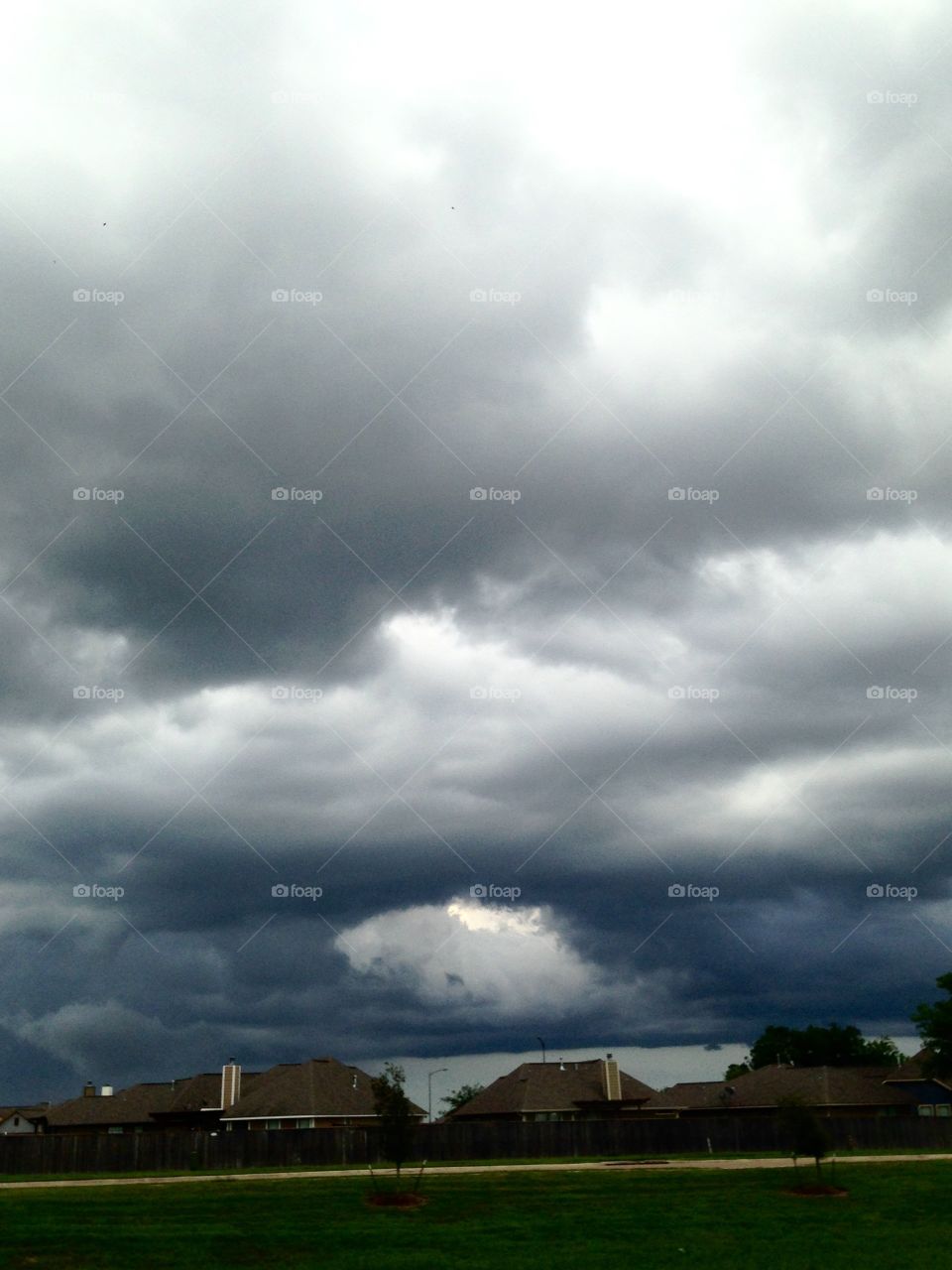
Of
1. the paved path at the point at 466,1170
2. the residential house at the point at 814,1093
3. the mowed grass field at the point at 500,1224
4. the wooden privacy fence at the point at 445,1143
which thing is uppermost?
the residential house at the point at 814,1093

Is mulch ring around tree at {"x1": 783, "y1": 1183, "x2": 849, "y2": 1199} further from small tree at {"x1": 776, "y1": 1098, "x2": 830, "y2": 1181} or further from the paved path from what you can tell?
the paved path

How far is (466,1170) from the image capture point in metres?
52.7

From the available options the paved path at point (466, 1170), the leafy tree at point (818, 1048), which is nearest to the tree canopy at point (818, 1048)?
the leafy tree at point (818, 1048)

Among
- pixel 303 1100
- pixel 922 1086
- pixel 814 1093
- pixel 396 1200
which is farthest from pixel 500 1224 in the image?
pixel 922 1086

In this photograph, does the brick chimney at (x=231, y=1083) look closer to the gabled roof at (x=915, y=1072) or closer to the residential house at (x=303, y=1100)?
the residential house at (x=303, y=1100)

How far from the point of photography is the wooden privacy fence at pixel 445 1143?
60031mm

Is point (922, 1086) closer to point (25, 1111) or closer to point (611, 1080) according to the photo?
point (611, 1080)

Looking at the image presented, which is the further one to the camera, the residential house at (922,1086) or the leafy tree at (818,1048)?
the leafy tree at (818,1048)

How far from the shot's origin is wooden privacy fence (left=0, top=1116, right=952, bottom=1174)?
60031 millimetres

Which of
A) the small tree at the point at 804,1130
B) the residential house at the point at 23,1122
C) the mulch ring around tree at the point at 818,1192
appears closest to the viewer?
the mulch ring around tree at the point at 818,1192

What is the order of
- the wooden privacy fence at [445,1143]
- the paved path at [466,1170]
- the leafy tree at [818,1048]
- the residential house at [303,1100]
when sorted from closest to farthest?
1. the paved path at [466,1170]
2. the wooden privacy fence at [445,1143]
3. the residential house at [303,1100]
4. the leafy tree at [818,1048]

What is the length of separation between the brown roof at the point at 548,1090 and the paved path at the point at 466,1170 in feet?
89.6

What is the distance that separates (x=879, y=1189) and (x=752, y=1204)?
633 cm

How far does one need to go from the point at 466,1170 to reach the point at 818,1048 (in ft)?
356
